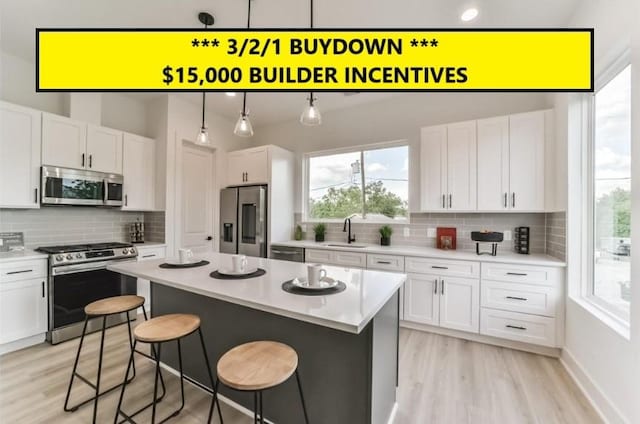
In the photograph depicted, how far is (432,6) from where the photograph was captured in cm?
212

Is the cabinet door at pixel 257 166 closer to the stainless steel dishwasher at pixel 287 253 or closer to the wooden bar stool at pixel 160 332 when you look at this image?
the stainless steel dishwasher at pixel 287 253

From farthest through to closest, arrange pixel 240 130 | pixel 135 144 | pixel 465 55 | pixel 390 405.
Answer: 1. pixel 135 144
2. pixel 240 130
3. pixel 390 405
4. pixel 465 55

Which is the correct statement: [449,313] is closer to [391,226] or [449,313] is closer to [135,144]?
[391,226]

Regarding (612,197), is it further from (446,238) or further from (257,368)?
(257,368)

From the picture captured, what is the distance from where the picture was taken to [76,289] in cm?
270

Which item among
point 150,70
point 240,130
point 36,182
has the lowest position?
point 36,182

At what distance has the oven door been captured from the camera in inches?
101

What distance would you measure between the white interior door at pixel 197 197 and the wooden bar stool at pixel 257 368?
3053mm

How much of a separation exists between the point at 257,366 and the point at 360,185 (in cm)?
313

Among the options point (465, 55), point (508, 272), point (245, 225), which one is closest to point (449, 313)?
point (508, 272)

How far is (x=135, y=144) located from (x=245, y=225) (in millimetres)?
1745

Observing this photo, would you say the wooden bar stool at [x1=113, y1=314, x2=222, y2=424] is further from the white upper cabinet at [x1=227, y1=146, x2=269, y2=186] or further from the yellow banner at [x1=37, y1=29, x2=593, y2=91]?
the white upper cabinet at [x1=227, y1=146, x2=269, y2=186]

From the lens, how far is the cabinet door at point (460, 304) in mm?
2617

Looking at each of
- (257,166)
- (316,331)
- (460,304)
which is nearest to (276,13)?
(257,166)
